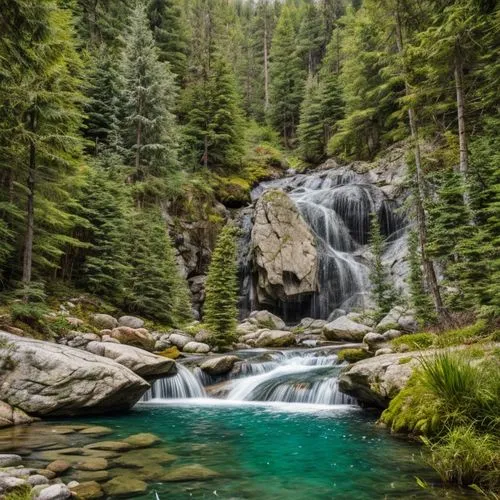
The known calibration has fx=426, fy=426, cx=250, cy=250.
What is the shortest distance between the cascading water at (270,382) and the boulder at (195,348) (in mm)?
2578

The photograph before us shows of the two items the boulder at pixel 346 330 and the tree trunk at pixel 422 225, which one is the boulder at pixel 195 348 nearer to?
the boulder at pixel 346 330

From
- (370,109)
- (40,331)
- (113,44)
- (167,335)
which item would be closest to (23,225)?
(40,331)

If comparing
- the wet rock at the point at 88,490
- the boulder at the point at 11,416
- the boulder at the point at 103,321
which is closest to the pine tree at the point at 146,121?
the boulder at the point at 103,321

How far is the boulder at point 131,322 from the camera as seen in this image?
1803 cm

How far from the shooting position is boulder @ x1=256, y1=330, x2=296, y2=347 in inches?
788

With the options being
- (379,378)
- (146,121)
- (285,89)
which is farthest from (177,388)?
(285,89)

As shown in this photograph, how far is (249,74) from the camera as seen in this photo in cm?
6269

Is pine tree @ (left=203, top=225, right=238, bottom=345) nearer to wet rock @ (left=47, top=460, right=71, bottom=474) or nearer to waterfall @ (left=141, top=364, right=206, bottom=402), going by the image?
waterfall @ (left=141, top=364, right=206, bottom=402)

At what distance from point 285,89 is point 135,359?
5086 cm

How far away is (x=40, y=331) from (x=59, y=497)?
31.3ft

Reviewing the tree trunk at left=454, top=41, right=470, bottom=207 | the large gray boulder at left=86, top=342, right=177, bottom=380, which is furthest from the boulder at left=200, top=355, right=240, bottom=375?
the tree trunk at left=454, top=41, right=470, bottom=207

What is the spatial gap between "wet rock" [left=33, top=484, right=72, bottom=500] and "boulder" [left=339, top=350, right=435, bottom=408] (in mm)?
6545

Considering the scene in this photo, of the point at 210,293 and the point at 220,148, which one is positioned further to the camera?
the point at 220,148

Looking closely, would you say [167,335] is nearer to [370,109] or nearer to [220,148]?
Answer: [220,148]
